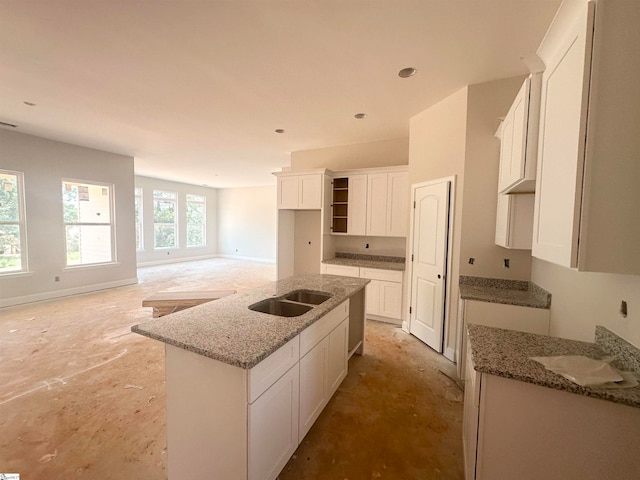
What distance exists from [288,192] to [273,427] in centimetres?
397

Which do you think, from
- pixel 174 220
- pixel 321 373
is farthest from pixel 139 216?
pixel 321 373

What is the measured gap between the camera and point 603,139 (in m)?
1.01

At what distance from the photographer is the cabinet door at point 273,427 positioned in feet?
4.05

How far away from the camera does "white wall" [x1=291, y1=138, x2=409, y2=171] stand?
4391 mm

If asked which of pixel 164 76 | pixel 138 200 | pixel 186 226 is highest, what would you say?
pixel 164 76

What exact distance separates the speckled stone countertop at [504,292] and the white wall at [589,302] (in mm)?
105

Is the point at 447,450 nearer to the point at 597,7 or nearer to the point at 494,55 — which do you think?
the point at 597,7

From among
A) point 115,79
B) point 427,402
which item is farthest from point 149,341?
point 427,402

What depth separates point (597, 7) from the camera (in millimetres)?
976

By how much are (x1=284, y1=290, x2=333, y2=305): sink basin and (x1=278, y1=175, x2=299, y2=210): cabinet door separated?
2.66 m

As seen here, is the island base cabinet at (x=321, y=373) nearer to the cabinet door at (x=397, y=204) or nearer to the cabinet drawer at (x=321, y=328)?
the cabinet drawer at (x=321, y=328)

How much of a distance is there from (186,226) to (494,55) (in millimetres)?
9973

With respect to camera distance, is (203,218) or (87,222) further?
(203,218)

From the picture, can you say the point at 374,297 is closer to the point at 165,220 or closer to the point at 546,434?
the point at 546,434
